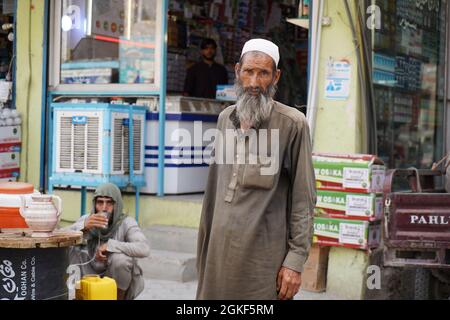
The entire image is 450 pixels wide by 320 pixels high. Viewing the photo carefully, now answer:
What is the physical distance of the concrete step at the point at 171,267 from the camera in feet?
25.2

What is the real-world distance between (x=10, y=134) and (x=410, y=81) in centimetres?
490

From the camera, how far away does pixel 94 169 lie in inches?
336

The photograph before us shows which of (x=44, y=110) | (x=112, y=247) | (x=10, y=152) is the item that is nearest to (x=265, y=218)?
(x=112, y=247)

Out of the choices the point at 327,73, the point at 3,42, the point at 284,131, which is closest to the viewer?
the point at 284,131

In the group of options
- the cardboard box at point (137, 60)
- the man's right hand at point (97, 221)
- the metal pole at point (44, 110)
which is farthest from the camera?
the metal pole at point (44, 110)

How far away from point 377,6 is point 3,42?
5.56m

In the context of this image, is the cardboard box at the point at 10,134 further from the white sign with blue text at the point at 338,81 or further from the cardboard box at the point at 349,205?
the cardboard box at the point at 349,205

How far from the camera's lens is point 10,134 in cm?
963

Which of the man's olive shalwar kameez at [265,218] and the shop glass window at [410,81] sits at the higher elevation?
the shop glass window at [410,81]

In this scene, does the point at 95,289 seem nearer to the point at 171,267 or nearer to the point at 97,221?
the point at 97,221

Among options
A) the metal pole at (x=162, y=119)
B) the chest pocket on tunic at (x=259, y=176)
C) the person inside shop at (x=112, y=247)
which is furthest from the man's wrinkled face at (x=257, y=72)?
the metal pole at (x=162, y=119)

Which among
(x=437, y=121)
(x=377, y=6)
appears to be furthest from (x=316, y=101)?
(x=437, y=121)

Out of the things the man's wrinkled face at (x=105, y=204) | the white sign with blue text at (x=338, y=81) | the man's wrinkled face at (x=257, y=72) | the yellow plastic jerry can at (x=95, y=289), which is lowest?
the yellow plastic jerry can at (x=95, y=289)
